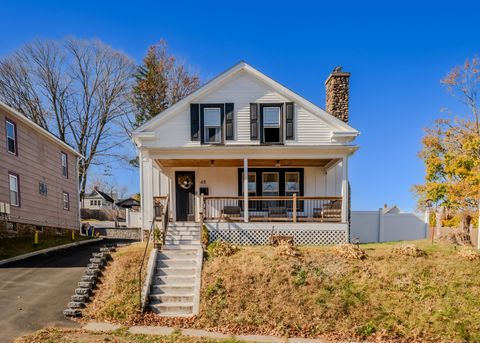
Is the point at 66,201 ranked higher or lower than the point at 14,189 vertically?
lower

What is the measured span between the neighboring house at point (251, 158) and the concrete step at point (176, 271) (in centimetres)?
272

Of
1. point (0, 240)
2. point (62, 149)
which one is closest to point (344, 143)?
point (0, 240)

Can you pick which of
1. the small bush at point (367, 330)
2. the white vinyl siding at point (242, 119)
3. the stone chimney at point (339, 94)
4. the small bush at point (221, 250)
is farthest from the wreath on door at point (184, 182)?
the small bush at point (367, 330)

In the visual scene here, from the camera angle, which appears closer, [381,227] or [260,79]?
[260,79]

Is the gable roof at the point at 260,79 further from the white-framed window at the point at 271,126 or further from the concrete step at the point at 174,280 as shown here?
the concrete step at the point at 174,280

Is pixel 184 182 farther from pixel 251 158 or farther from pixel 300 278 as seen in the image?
pixel 300 278

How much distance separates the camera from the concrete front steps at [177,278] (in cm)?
788

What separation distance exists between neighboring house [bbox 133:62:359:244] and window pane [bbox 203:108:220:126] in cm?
5

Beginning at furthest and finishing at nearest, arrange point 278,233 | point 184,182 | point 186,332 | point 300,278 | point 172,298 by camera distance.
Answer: point 184,182 → point 278,233 → point 300,278 → point 172,298 → point 186,332

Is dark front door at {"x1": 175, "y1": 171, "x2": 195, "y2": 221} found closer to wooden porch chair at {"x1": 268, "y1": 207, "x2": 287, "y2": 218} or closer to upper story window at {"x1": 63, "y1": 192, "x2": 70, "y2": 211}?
wooden porch chair at {"x1": 268, "y1": 207, "x2": 287, "y2": 218}

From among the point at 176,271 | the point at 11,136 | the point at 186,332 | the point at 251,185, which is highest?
the point at 11,136

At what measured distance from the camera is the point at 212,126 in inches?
528

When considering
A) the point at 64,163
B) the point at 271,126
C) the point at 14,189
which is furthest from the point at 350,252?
the point at 64,163

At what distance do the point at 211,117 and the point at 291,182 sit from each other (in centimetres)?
503
